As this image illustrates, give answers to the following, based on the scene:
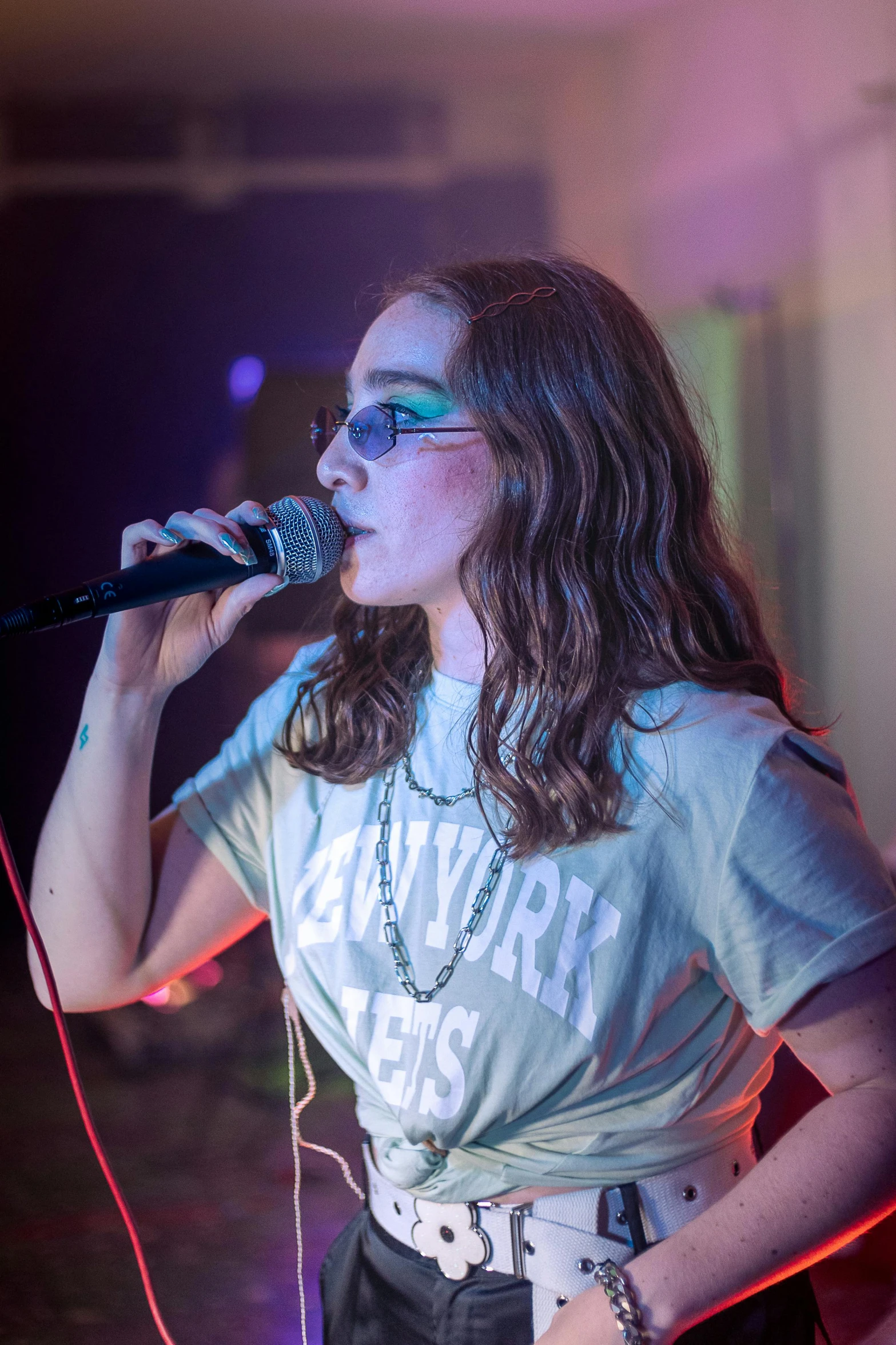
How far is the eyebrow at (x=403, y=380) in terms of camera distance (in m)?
1.12

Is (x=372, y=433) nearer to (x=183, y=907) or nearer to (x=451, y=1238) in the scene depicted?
(x=183, y=907)

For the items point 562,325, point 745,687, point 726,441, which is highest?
point 562,325

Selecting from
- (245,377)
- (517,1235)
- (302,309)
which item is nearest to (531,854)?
(517,1235)

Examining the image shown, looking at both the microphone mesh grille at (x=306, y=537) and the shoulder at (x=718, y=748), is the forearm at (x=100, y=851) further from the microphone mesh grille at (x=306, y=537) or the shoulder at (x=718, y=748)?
the shoulder at (x=718, y=748)

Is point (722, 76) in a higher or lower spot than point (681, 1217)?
higher

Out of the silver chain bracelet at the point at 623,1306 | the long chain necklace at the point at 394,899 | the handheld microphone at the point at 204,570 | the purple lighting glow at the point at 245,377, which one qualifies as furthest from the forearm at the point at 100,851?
the purple lighting glow at the point at 245,377

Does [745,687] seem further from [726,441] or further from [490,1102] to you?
[726,441]

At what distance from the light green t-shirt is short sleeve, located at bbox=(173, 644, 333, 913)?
0.67 feet

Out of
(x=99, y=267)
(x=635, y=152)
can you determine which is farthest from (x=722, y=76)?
(x=99, y=267)

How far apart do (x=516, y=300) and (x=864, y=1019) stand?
84cm

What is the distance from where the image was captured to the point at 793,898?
90cm

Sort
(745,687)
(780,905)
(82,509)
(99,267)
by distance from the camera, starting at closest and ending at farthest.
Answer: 1. (780,905)
2. (745,687)
3. (99,267)
4. (82,509)

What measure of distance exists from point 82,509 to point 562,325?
2.53 metres

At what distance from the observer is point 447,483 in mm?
1111
